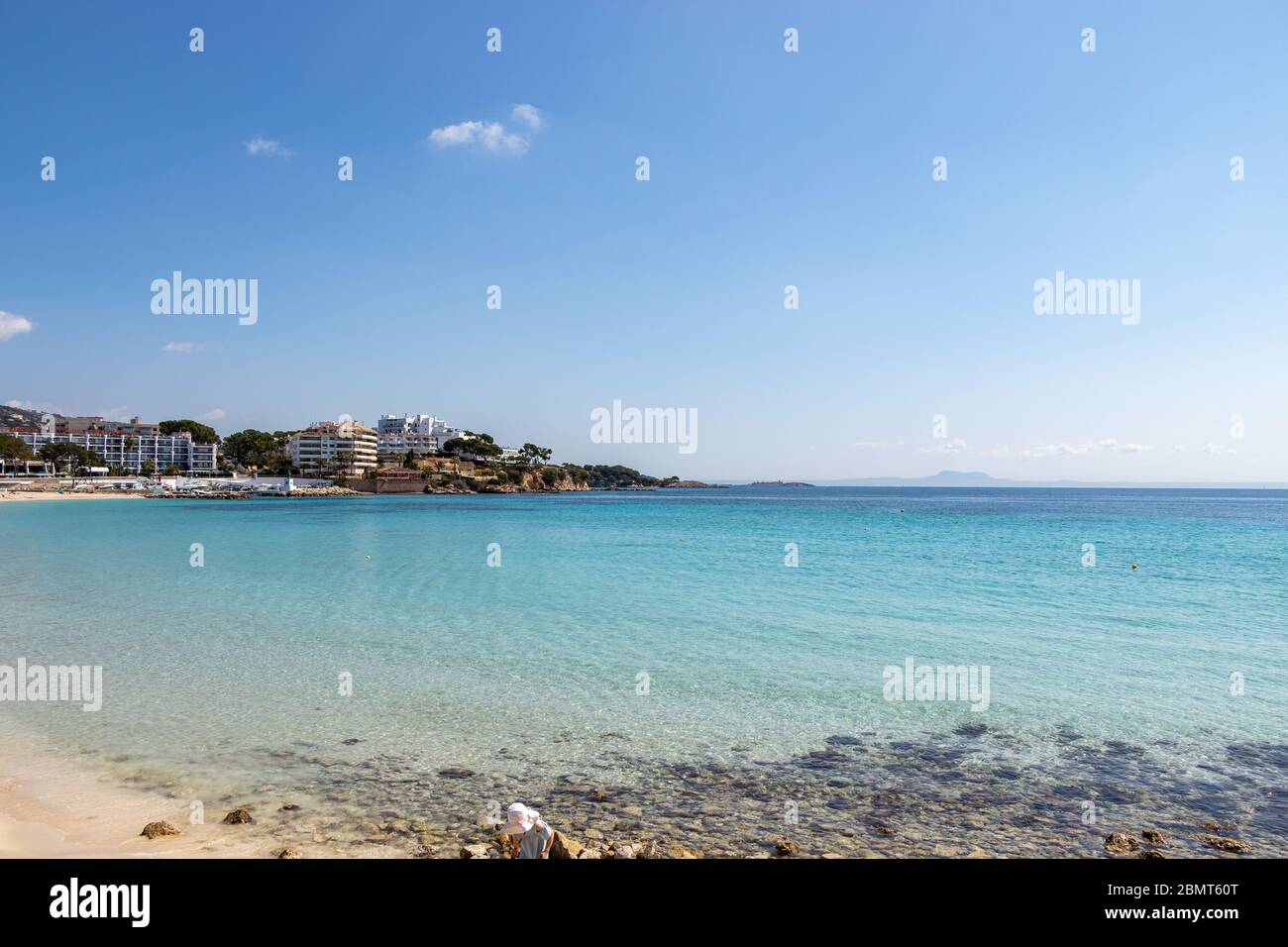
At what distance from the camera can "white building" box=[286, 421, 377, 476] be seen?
6668 inches

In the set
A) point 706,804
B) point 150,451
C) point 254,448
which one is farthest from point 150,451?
point 706,804

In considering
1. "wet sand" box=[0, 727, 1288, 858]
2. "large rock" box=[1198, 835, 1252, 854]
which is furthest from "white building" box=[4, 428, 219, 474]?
"large rock" box=[1198, 835, 1252, 854]

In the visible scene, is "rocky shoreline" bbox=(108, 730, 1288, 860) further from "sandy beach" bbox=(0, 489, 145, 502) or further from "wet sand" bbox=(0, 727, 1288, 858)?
"sandy beach" bbox=(0, 489, 145, 502)

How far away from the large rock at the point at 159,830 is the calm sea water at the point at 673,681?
3.70 ft

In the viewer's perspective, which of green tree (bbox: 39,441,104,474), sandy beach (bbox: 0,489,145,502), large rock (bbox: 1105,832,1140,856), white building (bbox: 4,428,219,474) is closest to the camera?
large rock (bbox: 1105,832,1140,856)

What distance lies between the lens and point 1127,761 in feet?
28.5

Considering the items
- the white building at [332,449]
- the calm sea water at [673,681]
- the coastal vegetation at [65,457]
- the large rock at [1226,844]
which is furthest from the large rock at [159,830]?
the coastal vegetation at [65,457]

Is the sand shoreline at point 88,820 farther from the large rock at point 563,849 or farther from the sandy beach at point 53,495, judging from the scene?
the sandy beach at point 53,495

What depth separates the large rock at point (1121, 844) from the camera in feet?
20.9

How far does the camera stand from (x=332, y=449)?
17425 centimetres

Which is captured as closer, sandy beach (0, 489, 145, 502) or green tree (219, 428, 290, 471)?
sandy beach (0, 489, 145, 502)

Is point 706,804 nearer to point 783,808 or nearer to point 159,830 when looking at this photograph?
point 783,808

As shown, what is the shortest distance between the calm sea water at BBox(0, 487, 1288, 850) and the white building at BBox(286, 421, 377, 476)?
149 m
